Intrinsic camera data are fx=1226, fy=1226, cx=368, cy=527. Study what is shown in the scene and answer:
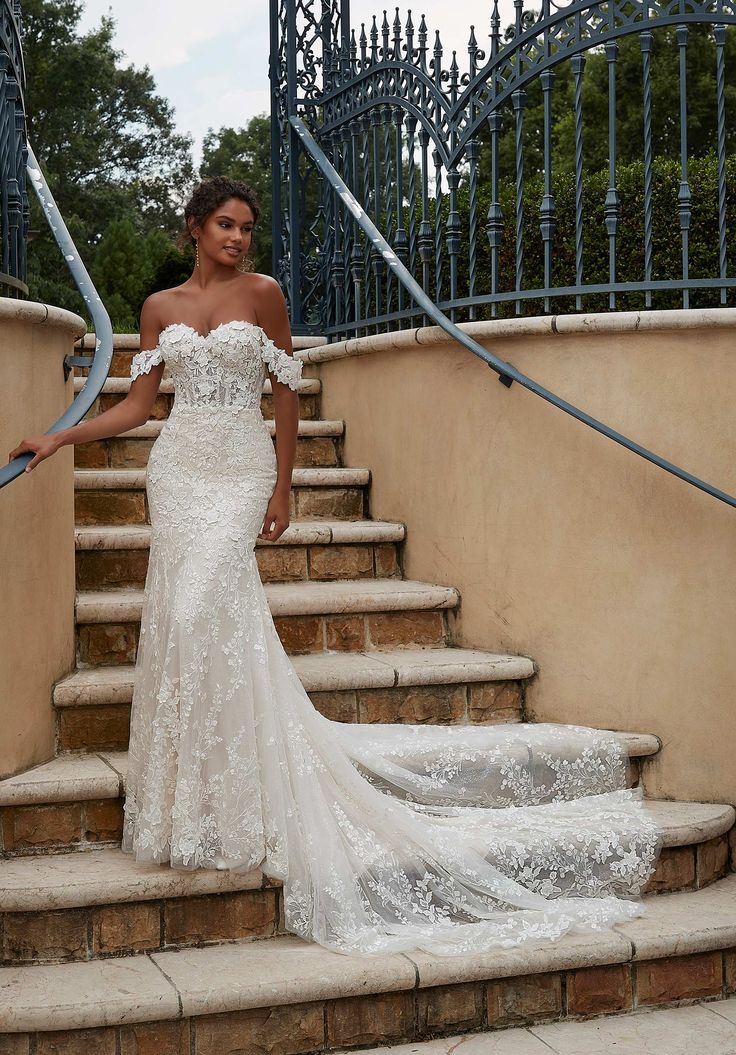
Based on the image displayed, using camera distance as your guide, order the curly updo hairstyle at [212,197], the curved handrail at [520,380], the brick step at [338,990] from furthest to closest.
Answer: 1. the curved handrail at [520,380]
2. the curly updo hairstyle at [212,197]
3. the brick step at [338,990]

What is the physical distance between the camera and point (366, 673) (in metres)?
4.61

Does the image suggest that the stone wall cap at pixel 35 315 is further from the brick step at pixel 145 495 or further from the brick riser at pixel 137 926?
the brick riser at pixel 137 926

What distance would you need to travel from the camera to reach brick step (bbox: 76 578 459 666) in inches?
185

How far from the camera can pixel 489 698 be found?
487cm

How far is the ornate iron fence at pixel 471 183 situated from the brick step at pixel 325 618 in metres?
1.28

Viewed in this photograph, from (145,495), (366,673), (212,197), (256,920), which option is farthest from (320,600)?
(212,197)

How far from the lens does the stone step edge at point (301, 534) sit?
500cm

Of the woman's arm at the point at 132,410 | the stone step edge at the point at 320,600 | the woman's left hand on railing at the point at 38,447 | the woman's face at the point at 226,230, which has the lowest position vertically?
the stone step edge at the point at 320,600

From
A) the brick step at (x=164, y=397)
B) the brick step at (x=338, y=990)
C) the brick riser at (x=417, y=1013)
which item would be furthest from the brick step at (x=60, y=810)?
the brick step at (x=164, y=397)

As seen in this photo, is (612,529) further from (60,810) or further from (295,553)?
(60,810)

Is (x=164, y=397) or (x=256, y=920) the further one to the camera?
(x=164, y=397)

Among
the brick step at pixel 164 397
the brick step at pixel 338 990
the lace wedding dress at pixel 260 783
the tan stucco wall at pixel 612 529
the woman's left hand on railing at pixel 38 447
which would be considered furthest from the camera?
the brick step at pixel 164 397

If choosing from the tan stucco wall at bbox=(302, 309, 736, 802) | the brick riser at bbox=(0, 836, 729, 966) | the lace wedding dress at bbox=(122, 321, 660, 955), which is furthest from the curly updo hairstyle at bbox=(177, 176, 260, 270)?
the brick riser at bbox=(0, 836, 729, 966)

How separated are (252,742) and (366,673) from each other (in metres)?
0.92
